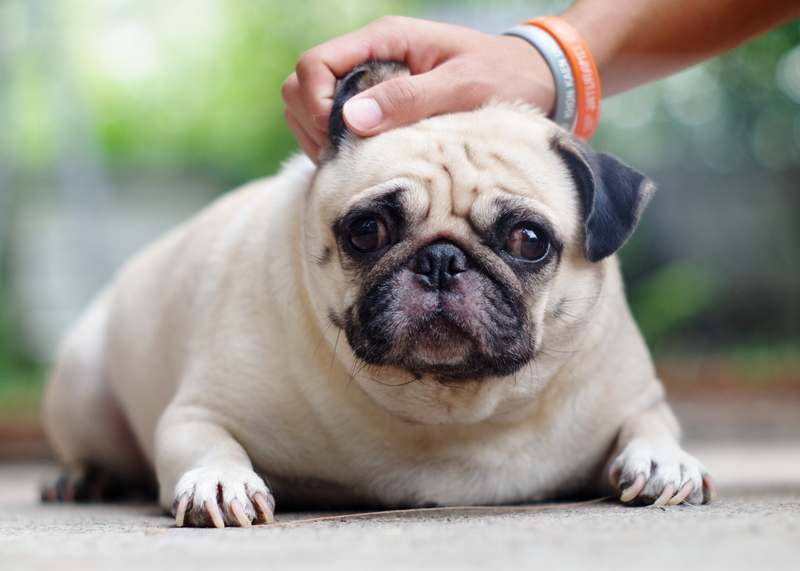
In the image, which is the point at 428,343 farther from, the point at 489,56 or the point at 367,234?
the point at 489,56

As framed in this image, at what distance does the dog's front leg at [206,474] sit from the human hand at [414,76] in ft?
2.75

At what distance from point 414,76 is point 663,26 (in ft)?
3.04

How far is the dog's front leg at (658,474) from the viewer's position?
174 centimetres

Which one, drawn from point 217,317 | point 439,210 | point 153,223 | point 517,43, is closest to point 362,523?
point 439,210

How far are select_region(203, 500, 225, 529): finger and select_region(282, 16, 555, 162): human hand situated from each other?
3.19ft

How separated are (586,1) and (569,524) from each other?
1748 mm

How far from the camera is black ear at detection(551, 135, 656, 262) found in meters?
1.88

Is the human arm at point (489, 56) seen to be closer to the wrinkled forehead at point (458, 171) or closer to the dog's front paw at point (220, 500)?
the wrinkled forehead at point (458, 171)

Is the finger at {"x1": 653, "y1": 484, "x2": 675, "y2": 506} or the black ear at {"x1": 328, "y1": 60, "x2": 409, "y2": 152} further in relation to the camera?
the black ear at {"x1": 328, "y1": 60, "x2": 409, "y2": 152}

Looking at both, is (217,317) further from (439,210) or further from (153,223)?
(153,223)

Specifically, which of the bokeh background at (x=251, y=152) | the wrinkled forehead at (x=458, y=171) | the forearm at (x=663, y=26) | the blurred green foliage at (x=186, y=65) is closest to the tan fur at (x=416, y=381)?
the wrinkled forehead at (x=458, y=171)

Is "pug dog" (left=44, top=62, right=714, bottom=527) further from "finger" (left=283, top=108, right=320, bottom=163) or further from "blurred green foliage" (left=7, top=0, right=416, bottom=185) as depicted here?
"blurred green foliage" (left=7, top=0, right=416, bottom=185)

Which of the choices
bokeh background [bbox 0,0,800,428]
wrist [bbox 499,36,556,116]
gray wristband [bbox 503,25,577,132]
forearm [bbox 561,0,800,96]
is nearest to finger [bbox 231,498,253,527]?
wrist [bbox 499,36,556,116]

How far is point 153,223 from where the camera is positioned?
8016mm
